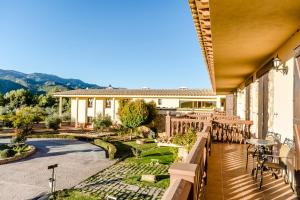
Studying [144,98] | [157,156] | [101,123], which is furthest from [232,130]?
[144,98]

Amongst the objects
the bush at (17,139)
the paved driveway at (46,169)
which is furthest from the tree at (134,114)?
the bush at (17,139)

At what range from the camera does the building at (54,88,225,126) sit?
1133 inches

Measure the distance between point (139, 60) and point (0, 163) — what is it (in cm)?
9938

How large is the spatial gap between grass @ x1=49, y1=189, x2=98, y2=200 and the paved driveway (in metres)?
0.85

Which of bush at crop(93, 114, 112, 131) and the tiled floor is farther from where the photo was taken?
bush at crop(93, 114, 112, 131)

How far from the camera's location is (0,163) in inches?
624

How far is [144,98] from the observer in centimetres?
3080

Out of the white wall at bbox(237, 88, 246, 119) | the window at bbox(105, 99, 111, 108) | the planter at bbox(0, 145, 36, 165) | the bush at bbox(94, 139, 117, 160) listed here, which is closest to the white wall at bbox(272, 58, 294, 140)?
the white wall at bbox(237, 88, 246, 119)

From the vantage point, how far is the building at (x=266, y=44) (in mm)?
3590

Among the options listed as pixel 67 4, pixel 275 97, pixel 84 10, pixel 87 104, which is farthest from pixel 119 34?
pixel 275 97

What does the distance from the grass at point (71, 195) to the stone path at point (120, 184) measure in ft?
1.13

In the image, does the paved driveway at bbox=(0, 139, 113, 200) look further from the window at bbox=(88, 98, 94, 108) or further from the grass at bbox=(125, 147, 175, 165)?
the window at bbox=(88, 98, 94, 108)

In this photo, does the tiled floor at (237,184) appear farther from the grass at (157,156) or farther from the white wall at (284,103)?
the grass at (157,156)

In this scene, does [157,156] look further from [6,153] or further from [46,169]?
[6,153]
